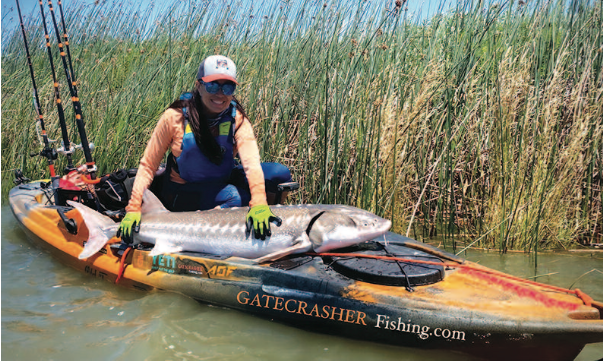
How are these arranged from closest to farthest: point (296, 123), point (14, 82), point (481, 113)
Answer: point (481, 113), point (296, 123), point (14, 82)

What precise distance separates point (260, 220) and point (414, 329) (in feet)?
3.72

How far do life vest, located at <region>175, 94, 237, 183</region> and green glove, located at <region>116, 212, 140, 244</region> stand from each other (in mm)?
463

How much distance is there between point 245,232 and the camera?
3404 mm

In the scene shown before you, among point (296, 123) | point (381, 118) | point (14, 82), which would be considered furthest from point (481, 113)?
point (14, 82)

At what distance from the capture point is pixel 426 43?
5.41 metres

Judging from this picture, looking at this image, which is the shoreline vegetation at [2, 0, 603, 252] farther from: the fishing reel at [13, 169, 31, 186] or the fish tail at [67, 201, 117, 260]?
the fishing reel at [13, 169, 31, 186]

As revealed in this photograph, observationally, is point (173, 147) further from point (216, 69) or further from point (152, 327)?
point (152, 327)

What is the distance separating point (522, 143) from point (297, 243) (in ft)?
7.16

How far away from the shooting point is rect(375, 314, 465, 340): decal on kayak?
105 inches

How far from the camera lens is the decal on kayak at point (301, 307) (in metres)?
2.86

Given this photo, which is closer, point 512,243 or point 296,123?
point 512,243

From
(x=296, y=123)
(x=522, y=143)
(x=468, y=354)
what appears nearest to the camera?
(x=468, y=354)

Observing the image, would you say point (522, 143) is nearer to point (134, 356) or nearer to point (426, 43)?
point (426, 43)

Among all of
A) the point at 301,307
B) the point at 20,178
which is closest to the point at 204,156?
the point at 301,307
